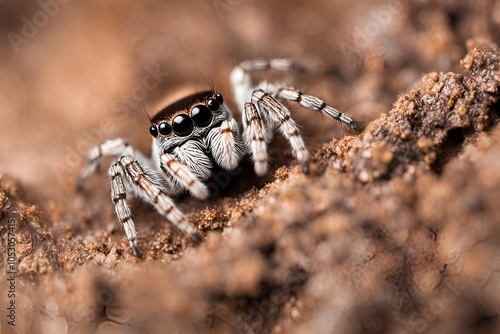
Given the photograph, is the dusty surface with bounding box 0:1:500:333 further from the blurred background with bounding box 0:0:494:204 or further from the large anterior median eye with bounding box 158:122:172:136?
the large anterior median eye with bounding box 158:122:172:136

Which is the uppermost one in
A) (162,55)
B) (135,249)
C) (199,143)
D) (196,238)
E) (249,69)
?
(162,55)

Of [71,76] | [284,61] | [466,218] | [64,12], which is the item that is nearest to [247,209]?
[466,218]

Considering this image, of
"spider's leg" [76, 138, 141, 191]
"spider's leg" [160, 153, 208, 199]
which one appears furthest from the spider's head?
"spider's leg" [76, 138, 141, 191]

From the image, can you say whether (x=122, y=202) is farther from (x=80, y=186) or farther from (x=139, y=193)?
(x=80, y=186)

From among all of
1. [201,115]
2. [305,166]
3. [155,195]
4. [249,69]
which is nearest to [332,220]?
[305,166]

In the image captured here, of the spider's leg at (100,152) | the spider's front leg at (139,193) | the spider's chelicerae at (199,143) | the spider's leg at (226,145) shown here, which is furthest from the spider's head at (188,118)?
the spider's leg at (100,152)

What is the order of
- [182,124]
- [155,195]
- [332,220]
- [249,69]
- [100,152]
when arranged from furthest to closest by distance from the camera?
[249,69], [100,152], [182,124], [155,195], [332,220]
